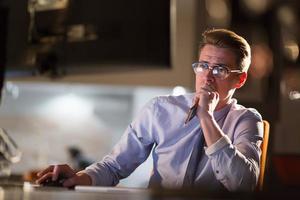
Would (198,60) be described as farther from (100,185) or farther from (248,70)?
(100,185)

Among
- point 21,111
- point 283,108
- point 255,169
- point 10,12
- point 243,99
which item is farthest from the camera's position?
point 21,111

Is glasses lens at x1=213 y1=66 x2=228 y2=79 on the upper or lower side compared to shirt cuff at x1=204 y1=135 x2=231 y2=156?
upper

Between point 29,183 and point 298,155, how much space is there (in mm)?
457

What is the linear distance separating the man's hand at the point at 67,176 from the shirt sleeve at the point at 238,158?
21cm

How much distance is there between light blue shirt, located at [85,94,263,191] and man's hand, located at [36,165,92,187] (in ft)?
0.04

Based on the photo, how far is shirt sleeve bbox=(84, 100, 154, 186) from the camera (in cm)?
90

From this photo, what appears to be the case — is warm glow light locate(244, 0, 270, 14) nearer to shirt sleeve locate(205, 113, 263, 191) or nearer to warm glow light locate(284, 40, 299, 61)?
warm glow light locate(284, 40, 299, 61)

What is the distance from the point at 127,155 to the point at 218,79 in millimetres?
200

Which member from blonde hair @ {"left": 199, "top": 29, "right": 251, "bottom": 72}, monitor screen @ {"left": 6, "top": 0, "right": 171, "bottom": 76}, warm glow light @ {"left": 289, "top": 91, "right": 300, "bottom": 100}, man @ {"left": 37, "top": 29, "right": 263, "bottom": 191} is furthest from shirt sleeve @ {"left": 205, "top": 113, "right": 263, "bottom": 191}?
monitor screen @ {"left": 6, "top": 0, "right": 171, "bottom": 76}

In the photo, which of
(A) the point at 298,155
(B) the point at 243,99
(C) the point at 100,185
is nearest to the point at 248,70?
(B) the point at 243,99

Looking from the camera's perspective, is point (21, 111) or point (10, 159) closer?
point (10, 159)

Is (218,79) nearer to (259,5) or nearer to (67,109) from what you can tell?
(67,109)

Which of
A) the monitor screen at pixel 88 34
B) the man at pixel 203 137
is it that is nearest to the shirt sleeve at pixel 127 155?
the man at pixel 203 137

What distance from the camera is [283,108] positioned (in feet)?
3.49
